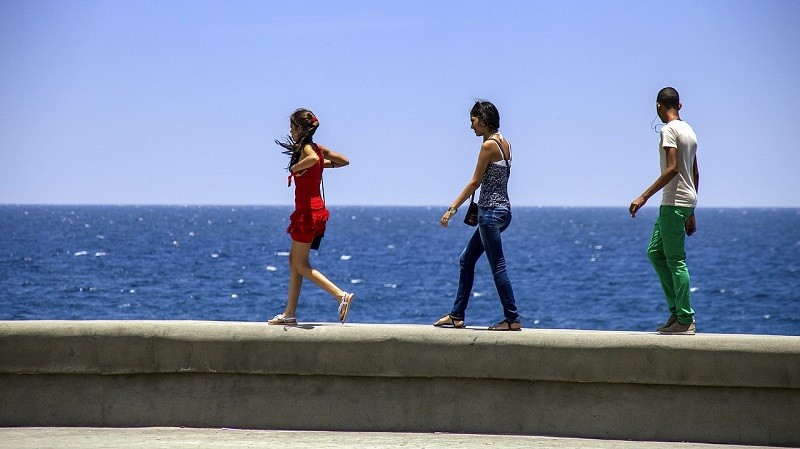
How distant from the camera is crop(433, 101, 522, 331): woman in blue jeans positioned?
7441 mm

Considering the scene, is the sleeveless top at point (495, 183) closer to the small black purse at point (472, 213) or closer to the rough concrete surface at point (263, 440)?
the small black purse at point (472, 213)

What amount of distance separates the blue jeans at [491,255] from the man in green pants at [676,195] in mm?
904

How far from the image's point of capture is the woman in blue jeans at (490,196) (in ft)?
24.4

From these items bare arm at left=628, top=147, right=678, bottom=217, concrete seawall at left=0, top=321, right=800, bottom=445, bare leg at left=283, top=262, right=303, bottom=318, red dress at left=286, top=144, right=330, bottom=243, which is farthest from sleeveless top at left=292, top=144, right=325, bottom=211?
bare arm at left=628, top=147, right=678, bottom=217

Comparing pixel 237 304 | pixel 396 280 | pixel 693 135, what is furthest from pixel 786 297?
pixel 693 135

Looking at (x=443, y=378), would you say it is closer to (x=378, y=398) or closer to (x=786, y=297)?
(x=378, y=398)

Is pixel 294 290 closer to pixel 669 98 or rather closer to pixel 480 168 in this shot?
pixel 480 168

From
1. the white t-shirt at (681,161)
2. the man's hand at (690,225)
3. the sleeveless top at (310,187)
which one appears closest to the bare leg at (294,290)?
the sleeveless top at (310,187)

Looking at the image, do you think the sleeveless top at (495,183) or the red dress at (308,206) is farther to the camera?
the red dress at (308,206)

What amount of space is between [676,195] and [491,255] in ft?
4.10

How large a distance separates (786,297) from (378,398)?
47423 mm

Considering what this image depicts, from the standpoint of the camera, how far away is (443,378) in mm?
6922

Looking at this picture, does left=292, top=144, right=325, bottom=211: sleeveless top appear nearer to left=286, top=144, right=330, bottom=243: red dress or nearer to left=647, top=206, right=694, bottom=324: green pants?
left=286, top=144, right=330, bottom=243: red dress

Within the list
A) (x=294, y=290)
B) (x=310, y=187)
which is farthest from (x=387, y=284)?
(x=310, y=187)
